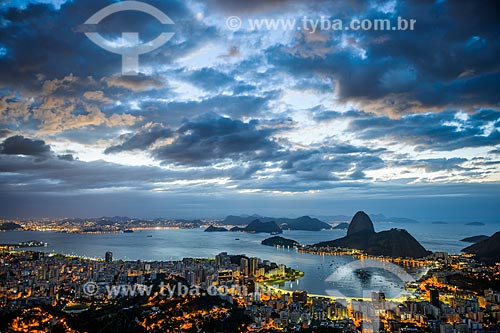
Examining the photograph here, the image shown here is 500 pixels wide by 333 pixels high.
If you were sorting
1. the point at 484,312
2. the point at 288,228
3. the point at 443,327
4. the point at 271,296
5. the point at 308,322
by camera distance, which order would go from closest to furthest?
1. the point at 443,327
2. the point at 308,322
3. the point at 484,312
4. the point at 271,296
5. the point at 288,228

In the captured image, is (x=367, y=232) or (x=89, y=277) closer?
(x=89, y=277)

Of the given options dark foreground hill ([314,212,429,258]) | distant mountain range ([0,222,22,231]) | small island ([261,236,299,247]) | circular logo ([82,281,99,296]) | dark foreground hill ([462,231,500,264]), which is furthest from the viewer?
distant mountain range ([0,222,22,231])

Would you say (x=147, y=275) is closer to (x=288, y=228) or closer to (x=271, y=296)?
(x=271, y=296)

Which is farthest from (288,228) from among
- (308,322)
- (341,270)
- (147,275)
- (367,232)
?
(308,322)

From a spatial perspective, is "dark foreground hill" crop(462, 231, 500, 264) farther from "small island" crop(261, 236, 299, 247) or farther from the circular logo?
the circular logo

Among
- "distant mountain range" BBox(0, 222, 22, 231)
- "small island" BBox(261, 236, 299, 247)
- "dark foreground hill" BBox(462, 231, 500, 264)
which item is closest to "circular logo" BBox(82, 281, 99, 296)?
"dark foreground hill" BBox(462, 231, 500, 264)

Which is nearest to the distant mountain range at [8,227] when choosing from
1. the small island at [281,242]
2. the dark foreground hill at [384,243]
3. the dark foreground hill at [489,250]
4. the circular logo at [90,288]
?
the small island at [281,242]

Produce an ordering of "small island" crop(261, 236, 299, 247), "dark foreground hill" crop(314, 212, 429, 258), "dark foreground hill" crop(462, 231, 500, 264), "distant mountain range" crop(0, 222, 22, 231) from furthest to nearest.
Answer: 1. "distant mountain range" crop(0, 222, 22, 231)
2. "small island" crop(261, 236, 299, 247)
3. "dark foreground hill" crop(314, 212, 429, 258)
4. "dark foreground hill" crop(462, 231, 500, 264)

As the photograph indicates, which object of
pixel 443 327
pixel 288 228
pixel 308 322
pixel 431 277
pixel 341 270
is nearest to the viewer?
pixel 443 327
